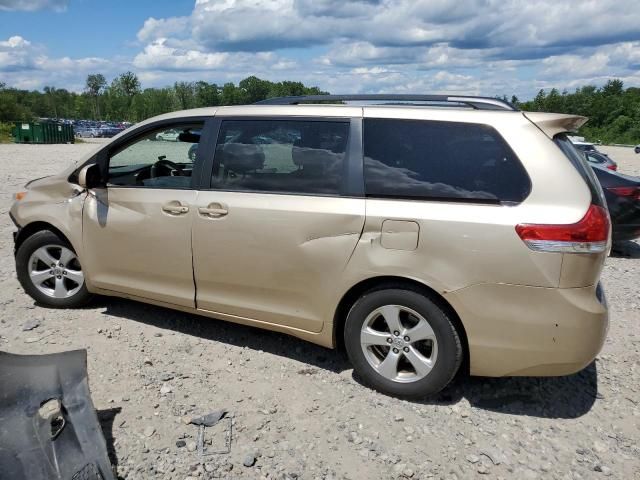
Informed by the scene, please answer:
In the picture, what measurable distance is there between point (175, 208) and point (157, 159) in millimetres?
858

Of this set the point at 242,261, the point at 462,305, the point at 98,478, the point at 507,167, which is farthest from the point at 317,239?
the point at 98,478

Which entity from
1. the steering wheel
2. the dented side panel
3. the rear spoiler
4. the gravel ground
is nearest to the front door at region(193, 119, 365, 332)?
the dented side panel

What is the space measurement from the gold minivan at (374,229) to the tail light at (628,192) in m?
4.49

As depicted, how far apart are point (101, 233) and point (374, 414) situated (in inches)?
101

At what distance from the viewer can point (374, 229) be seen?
331 cm

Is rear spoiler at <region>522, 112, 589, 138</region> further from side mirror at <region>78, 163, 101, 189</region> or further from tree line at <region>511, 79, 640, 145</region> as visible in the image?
tree line at <region>511, 79, 640, 145</region>

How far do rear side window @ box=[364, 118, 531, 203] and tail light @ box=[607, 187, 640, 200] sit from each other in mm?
5021

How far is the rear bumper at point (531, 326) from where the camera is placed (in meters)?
3.00

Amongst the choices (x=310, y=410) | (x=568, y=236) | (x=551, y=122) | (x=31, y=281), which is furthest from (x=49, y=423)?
(x=551, y=122)

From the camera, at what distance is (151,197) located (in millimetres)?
4086

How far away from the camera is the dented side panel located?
3.45m

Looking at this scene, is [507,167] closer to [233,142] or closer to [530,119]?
[530,119]

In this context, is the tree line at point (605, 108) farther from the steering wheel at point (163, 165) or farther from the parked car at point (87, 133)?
the steering wheel at point (163, 165)

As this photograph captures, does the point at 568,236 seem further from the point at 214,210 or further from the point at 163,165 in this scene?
the point at 163,165
